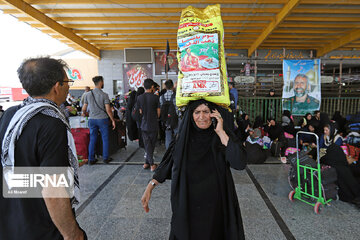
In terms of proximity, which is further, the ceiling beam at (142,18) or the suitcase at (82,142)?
the ceiling beam at (142,18)

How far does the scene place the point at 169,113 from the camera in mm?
4512

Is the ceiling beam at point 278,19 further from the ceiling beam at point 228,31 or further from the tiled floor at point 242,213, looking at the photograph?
the tiled floor at point 242,213

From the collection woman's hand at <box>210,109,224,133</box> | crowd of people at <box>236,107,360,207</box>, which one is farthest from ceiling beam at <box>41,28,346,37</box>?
woman's hand at <box>210,109,224,133</box>

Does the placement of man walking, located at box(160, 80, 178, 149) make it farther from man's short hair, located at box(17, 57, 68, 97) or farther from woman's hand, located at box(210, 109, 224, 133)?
man's short hair, located at box(17, 57, 68, 97)

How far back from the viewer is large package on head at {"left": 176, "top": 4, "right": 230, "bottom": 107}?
1.57m

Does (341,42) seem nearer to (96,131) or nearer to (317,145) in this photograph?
(317,145)

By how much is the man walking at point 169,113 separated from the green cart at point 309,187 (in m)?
2.36

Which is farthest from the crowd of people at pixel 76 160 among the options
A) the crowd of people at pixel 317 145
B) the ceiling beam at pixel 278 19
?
the ceiling beam at pixel 278 19

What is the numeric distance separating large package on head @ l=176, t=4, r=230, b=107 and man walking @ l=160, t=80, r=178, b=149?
2824 mm

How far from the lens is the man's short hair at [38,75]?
1089 mm

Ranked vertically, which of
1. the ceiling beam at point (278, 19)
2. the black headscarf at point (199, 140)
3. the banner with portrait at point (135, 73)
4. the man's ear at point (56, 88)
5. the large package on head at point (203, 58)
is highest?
the ceiling beam at point (278, 19)

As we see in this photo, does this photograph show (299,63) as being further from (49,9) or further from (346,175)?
(49,9)

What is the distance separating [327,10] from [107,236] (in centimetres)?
890

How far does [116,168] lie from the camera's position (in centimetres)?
441
